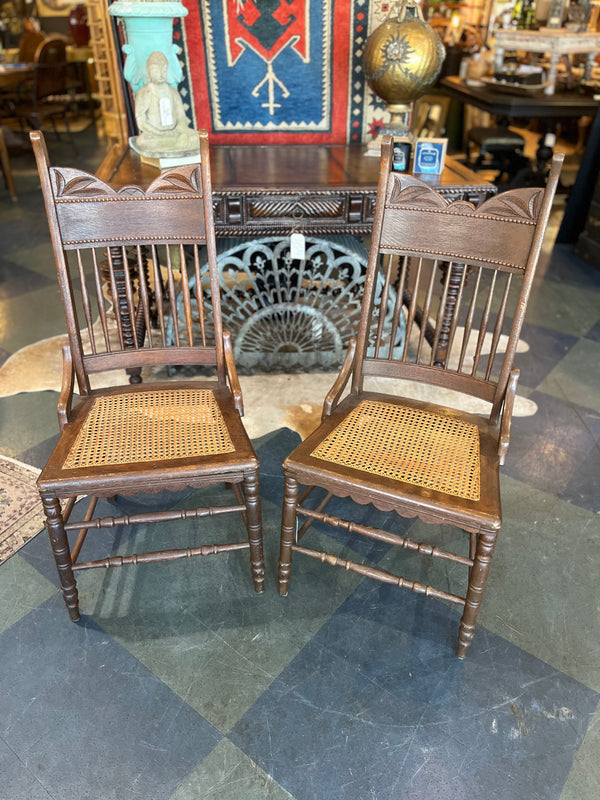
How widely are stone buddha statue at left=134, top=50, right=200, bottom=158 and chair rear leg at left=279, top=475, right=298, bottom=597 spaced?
1.58 meters

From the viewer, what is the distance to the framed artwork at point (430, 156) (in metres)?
2.41

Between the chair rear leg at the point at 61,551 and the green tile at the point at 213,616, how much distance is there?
10 cm

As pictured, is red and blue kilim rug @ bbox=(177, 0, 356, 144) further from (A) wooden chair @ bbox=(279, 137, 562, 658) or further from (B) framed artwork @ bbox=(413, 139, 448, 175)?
(A) wooden chair @ bbox=(279, 137, 562, 658)

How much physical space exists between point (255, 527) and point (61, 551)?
529 millimetres

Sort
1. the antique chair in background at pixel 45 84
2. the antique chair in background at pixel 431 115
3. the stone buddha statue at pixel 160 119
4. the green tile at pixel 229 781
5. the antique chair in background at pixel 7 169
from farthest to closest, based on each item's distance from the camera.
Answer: the antique chair in background at pixel 431 115, the antique chair in background at pixel 45 84, the antique chair in background at pixel 7 169, the stone buddha statue at pixel 160 119, the green tile at pixel 229 781

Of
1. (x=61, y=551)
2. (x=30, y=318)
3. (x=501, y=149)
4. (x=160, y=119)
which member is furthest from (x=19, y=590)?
(x=501, y=149)

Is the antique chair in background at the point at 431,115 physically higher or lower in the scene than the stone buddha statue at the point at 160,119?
lower

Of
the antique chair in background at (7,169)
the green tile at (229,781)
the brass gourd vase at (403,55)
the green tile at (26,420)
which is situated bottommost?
the green tile at (26,420)

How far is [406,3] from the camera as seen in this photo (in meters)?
2.36

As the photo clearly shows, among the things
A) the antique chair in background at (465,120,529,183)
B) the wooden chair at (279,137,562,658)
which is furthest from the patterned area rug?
the antique chair in background at (465,120,529,183)

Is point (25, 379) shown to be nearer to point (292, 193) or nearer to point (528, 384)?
point (292, 193)

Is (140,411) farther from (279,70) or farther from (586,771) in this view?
(279,70)

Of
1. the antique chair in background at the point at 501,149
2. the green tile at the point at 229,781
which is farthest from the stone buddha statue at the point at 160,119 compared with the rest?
the antique chair in background at the point at 501,149

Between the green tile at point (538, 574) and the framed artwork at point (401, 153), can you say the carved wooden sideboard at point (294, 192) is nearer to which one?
the framed artwork at point (401, 153)
